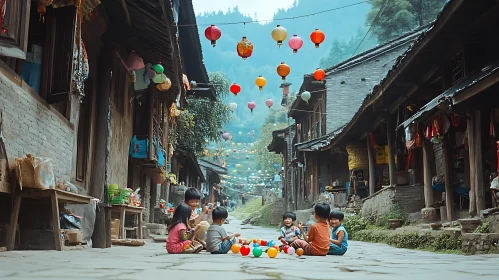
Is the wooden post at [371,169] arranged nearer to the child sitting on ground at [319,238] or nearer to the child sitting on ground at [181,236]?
the child sitting on ground at [319,238]

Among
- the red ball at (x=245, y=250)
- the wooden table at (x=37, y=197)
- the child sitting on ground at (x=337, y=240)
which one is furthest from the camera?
the child sitting on ground at (x=337, y=240)

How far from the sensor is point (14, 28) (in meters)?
6.21

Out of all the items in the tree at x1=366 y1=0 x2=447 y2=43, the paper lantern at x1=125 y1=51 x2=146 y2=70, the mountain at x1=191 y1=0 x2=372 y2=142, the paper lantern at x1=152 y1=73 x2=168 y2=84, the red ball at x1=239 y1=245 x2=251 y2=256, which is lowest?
the red ball at x1=239 y1=245 x2=251 y2=256

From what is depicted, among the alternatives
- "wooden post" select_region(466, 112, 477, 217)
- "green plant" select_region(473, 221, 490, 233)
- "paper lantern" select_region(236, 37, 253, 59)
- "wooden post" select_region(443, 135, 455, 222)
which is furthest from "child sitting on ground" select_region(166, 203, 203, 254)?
"paper lantern" select_region(236, 37, 253, 59)

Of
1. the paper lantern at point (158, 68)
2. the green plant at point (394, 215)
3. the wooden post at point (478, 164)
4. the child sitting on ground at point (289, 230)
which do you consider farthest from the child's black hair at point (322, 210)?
the green plant at point (394, 215)

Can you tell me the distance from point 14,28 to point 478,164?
7997 millimetres

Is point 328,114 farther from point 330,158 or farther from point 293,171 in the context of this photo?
point 293,171

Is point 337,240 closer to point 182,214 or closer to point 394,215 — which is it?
point 182,214

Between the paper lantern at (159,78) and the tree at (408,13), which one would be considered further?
the tree at (408,13)

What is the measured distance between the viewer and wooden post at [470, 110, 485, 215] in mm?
10125

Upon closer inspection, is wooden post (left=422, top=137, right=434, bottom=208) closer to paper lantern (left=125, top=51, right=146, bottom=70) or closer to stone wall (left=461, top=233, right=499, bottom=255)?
stone wall (left=461, top=233, right=499, bottom=255)

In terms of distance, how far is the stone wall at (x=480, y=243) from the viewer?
8422 millimetres

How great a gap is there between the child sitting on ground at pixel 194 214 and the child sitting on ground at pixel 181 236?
0.17 meters

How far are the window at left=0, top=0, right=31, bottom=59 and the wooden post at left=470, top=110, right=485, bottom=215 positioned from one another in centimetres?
780
